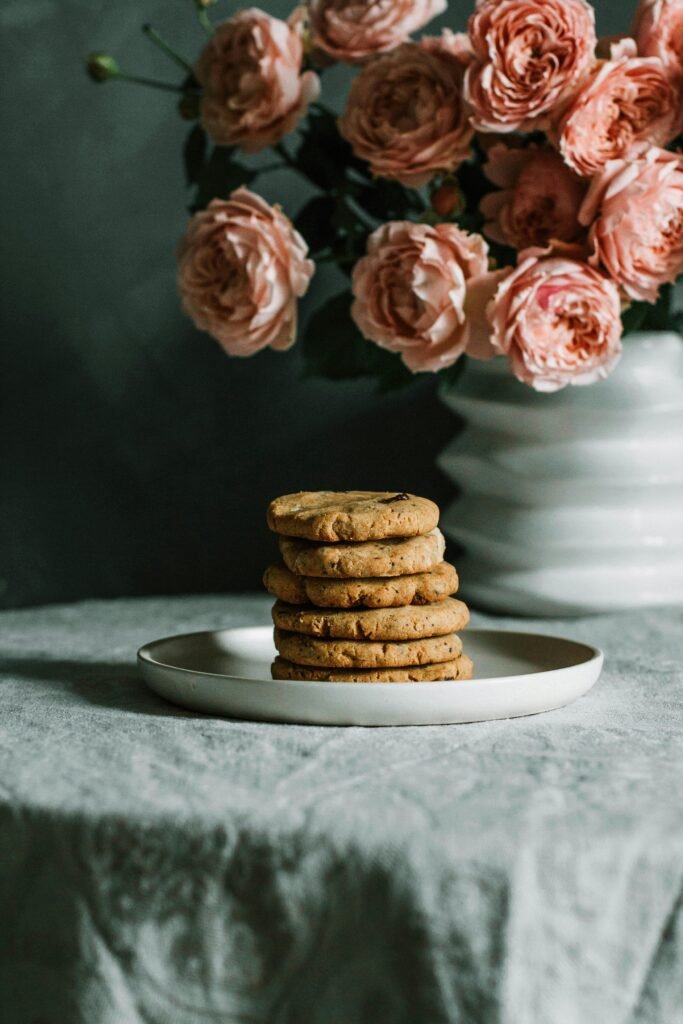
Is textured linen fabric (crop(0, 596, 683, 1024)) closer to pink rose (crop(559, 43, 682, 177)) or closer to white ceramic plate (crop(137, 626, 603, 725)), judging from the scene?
white ceramic plate (crop(137, 626, 603, 725))

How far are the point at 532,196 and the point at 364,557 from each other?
1.60 feet

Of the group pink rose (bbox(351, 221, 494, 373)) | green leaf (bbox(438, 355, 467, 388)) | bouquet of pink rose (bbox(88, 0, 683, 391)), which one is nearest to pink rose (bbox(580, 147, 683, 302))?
bouquet of pink rose (bbox(88, 0, 683, 391))

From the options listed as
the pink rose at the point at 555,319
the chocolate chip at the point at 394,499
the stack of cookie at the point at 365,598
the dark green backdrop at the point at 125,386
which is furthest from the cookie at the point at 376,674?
the dark green backdrop at the point at 125,386

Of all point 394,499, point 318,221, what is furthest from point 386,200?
point 394,499

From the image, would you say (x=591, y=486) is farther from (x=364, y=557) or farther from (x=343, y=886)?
(x=343, y=886)

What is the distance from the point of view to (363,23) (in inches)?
46.3

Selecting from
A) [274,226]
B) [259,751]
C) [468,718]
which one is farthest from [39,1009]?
[274,226]

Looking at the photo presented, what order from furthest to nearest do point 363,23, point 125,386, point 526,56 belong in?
point 125,386 < point 363,23 < point 526,56

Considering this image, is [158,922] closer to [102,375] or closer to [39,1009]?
[39,1009]

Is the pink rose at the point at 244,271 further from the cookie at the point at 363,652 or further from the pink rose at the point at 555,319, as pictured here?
the cookie at the point at 363,652

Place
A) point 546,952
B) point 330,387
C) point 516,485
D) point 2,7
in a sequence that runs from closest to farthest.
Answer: point 546,952 → point 516,485 → point 2,7 → point 330,387

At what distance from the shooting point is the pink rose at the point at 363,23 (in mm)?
1175

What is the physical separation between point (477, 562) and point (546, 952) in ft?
2.44

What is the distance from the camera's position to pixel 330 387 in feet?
5.24
